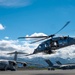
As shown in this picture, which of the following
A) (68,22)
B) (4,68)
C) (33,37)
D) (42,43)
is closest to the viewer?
(68,22)

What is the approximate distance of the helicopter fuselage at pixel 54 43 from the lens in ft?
190

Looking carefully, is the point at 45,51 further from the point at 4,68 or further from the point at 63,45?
the point at 4,68

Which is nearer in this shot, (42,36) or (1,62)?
(42,36)

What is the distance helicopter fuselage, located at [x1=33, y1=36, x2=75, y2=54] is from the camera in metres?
57.9

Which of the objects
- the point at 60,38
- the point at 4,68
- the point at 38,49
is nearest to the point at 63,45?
the point at 60,38

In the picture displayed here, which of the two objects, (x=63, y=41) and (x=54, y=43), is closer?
(x=63, y=41)

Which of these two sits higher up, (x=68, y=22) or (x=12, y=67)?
(x=68, y=22)

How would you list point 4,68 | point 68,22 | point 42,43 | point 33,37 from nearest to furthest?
point 68,22 < point 33,37 < point 42,43 < point 4,68

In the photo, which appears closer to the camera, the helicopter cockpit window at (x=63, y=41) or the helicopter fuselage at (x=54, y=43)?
the helicopter fuselage at (x=54, y=43)

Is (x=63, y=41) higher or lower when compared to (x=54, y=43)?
higher

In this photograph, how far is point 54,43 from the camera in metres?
59.3

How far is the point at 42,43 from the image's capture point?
6103 centimetres

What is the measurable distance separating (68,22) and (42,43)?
36.2 ft

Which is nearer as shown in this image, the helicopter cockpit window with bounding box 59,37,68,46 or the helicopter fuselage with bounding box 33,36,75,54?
the helicopter fuselage with bounding box 33,36,75,54
